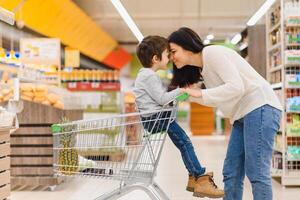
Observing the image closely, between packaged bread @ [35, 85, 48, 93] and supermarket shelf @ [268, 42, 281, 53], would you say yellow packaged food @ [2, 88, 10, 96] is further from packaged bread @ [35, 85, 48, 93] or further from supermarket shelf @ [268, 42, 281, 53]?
supermarket shelf @ [268, 42, 281, 53]

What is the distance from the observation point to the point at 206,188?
9.91 feet

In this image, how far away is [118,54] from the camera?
78.8ft

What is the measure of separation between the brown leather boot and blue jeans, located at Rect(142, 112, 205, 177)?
0.06 meters

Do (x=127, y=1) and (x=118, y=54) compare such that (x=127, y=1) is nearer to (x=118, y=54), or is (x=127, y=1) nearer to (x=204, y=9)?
(x=204, y=9)

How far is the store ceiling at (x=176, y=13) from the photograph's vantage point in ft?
51.6

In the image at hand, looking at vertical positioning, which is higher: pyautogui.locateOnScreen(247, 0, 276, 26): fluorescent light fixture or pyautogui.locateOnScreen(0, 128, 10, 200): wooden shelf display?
pyautogui.locateOnScreen(247, 0, 276, 26): fluorescent light fixture

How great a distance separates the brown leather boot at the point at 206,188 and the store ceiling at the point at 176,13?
40.5 feet

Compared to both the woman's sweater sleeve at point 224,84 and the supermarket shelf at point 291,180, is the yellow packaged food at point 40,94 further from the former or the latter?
the woman's sweater sleeve at point 224,84

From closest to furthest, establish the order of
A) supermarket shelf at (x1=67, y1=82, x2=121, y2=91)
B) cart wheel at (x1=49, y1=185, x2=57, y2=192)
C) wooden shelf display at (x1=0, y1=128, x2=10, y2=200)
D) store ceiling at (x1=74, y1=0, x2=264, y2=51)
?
wooden shelf display at (x1=0, y1=128, x2=10, y2=200) → cart wheel at (x1=49, y1=185, x2=57, y2=192) → supermarket shelf at (x1=67, y1=82, x2=121, y2=91) → store ceiling at (x1=74, y1=0, x2=264, y2=51)

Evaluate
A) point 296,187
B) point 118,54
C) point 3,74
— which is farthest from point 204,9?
point 296,187

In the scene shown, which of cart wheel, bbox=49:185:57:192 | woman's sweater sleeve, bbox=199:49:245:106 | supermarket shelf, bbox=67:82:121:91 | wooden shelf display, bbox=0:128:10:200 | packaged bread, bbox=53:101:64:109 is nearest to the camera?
woman's sweater sleeve, bbox=199:49:245:106

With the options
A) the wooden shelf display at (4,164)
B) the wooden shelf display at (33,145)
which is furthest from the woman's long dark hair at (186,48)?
the wooden shelf display at (33,145)

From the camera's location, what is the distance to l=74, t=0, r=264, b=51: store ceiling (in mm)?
15719

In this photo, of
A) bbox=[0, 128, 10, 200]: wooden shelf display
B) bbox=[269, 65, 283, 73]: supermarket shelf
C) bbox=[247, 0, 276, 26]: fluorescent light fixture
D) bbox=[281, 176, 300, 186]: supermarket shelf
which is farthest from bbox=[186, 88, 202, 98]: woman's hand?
bbox=[247, 0, 276, 26]: fluorescent light fixture
